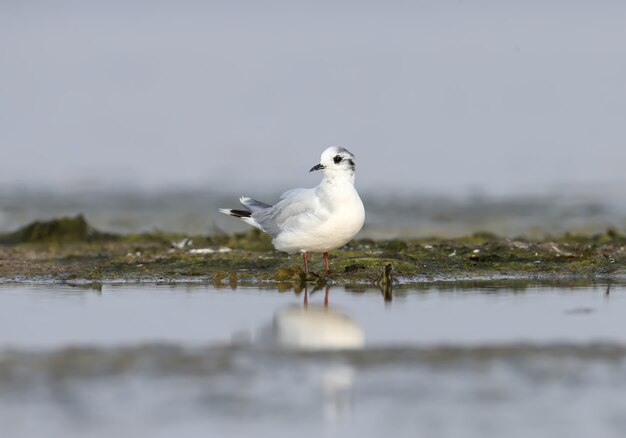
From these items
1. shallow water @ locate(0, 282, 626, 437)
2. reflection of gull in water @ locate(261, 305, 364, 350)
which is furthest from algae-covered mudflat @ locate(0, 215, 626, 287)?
reflection of gull in water @ locate(261, 305, 364, 350)

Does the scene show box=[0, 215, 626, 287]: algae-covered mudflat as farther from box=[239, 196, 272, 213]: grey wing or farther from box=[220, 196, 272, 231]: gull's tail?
box=[239, 196, 272, 213]: grey wing

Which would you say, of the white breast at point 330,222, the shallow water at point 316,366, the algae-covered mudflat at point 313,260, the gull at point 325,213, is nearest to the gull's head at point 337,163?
the gull at point 325,213

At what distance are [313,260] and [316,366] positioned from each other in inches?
184

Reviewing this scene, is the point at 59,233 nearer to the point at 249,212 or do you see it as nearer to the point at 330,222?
the point at 249,212

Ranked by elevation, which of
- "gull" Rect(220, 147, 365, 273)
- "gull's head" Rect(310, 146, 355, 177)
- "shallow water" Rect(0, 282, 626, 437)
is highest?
"gull's head" Rect(310, 146, 355, 177)

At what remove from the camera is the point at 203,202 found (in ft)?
57.0

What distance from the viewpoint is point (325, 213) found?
31.2 feet

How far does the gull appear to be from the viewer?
31.0 feet

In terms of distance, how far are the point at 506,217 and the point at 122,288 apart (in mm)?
8078

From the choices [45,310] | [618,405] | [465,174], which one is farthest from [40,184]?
[618,405]

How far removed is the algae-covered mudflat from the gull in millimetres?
241

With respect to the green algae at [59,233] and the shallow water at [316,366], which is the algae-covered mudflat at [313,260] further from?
the shallow water at [316,366]

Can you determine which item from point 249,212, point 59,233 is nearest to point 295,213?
point 249,212

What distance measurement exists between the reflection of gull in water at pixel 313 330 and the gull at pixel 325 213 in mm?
1562
